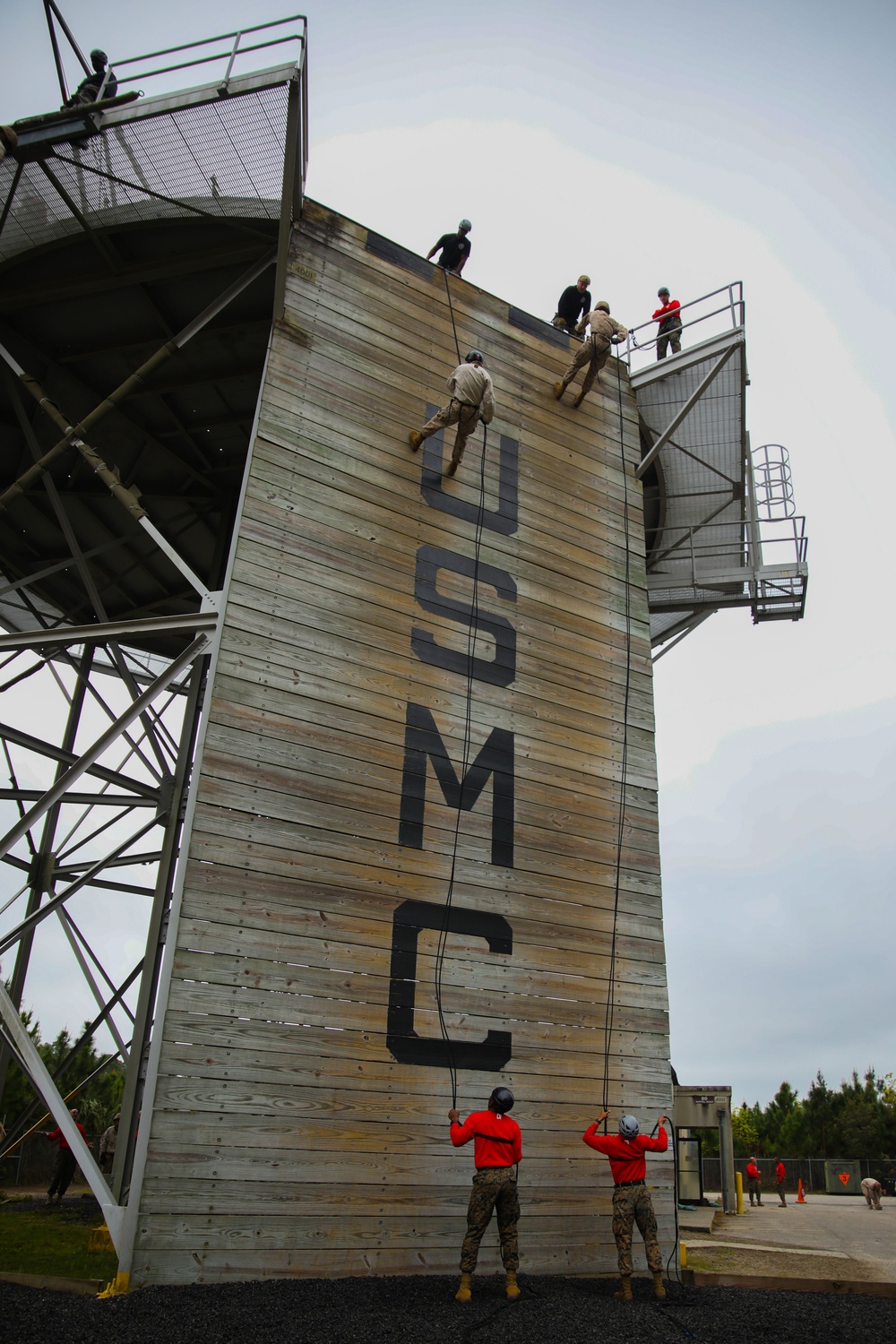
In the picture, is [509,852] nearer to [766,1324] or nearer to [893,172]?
[766,1324]

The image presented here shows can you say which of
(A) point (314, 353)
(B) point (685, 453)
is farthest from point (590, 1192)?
(B) point (685, 453)

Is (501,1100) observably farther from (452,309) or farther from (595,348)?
(452,309)

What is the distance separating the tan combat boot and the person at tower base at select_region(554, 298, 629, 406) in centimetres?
988

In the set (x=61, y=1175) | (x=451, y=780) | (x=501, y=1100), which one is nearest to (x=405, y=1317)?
(x=501, y=1100)

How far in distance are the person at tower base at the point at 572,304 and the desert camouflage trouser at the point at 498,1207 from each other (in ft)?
36.2

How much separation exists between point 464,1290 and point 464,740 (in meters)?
4.77

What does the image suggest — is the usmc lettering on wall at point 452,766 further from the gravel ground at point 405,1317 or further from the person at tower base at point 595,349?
the gravel ground at point 405,1317

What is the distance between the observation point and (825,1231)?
15.8 meters

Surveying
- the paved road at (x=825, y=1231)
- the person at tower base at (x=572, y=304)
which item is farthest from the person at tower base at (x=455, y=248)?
the paved road at (x=825, y=1231)

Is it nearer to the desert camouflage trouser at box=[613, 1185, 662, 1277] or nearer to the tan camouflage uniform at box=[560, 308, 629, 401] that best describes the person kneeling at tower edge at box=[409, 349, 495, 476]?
the tan camouflage uniform at box=[560, 308, 629, 401]

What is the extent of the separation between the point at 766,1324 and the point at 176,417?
12.0 metres

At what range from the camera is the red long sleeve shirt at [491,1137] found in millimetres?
7059

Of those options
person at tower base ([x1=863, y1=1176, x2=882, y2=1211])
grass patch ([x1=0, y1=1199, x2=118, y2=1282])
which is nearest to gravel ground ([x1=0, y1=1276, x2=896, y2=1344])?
grass patch ([x1=0, y1=1199, x2=118, y2=1282])

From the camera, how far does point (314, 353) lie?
10047mm
